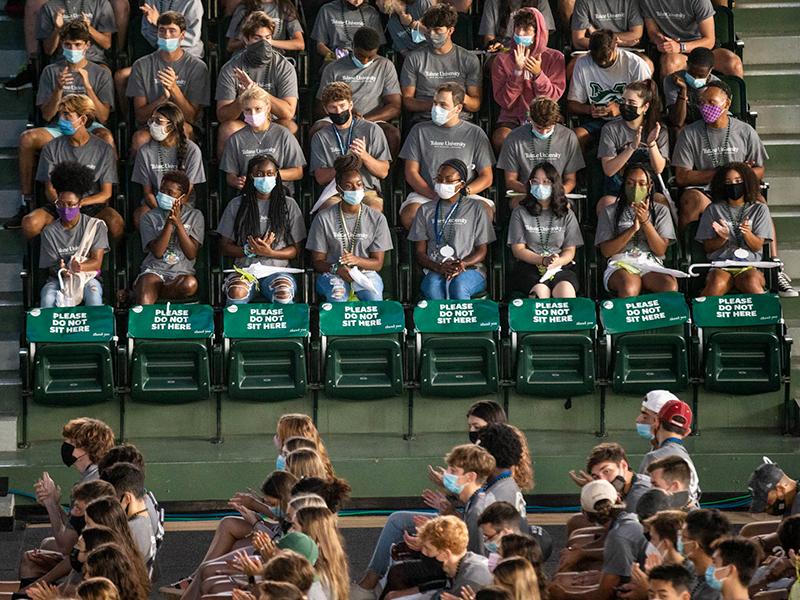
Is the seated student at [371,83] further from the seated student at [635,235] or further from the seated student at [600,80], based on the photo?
the seated student at [635,235]

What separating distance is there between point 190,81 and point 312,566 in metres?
6.62

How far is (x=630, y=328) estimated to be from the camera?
12.1 meters

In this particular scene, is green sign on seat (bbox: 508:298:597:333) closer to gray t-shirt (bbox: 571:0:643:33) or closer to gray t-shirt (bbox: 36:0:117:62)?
gray t-shirt (bbox: 571:0:643:33)

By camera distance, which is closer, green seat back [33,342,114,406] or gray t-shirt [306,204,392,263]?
green seat back [33,342,114,406]

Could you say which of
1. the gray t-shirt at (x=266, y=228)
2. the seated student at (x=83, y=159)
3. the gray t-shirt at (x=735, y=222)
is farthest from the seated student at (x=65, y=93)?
the gray t-shirt at (x=735, y=222)

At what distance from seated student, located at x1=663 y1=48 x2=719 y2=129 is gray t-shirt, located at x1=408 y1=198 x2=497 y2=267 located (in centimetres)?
181

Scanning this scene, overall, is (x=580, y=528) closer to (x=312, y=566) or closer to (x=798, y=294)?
(x=312, y=566)

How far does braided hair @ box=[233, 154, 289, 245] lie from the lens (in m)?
12.5

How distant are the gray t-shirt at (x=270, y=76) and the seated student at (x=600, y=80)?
2237 millimetres

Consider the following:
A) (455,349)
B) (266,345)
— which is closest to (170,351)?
(266,345)

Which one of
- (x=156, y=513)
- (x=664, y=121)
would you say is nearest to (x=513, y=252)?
(x=664, y=121)

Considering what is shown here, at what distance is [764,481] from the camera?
9.52 m

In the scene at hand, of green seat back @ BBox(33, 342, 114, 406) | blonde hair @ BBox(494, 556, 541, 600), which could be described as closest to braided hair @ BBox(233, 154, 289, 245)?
green seat back @ BBox(33, 342, 114, 406)

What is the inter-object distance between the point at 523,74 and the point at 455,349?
2503 mm
